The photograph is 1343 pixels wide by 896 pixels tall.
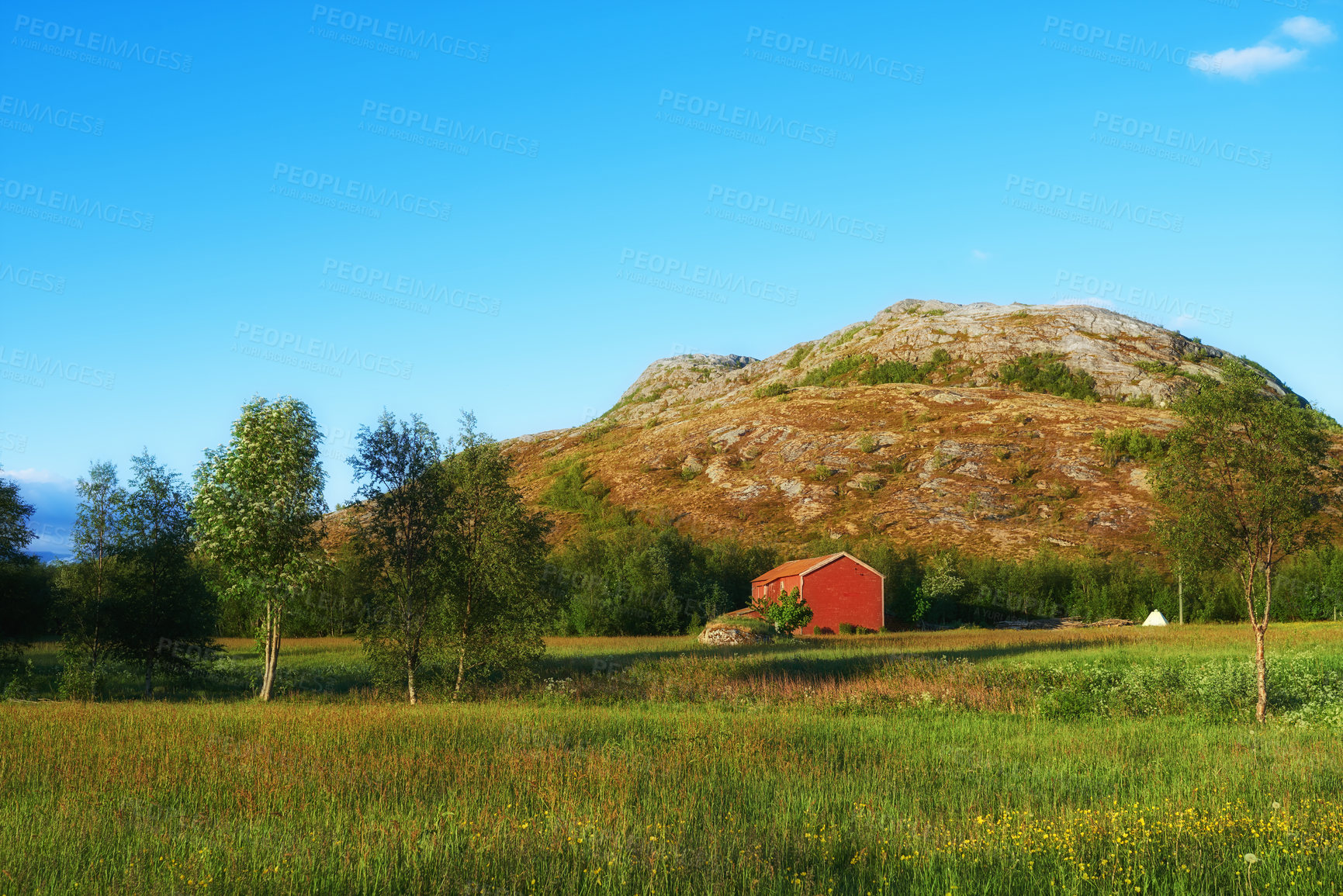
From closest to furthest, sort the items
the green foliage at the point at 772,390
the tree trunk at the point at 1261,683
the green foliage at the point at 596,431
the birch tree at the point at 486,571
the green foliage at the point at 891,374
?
1. the tree trunk at the point at 1261,683
2. the birch tree at the point at 486,571
3. the green foliage at the point at 772,390
4. the green foliage at the point at 891,374
5. the green foliage at the point at 596,431

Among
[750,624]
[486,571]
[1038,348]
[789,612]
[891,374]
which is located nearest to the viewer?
[486,571]

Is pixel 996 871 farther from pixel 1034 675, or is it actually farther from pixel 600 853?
pixel 1034 675

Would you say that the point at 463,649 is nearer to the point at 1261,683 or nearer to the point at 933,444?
the point at 1261,683

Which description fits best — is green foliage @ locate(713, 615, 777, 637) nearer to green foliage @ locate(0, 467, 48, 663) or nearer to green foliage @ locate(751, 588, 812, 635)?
green foliage @ locate(751, 588, 812, 635)

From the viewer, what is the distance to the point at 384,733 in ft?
53.6

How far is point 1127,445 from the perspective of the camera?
10981 centimetres

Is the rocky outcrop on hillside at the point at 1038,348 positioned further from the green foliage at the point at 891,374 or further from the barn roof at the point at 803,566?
the barn roof at the point at 803,566

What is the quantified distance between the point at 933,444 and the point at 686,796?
114328 mm

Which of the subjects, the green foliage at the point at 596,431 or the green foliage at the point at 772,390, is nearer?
the green foliage at the point at 772,390

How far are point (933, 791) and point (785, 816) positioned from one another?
10.3 ft

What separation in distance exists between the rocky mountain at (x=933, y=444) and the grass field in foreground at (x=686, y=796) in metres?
80.1

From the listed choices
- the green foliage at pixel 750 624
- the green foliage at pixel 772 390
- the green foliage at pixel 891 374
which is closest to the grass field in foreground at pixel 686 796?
the green foliage at pixel 750 624

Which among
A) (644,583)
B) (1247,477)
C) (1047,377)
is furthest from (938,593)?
(1047,377)

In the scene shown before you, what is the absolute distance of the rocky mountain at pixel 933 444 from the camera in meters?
102
